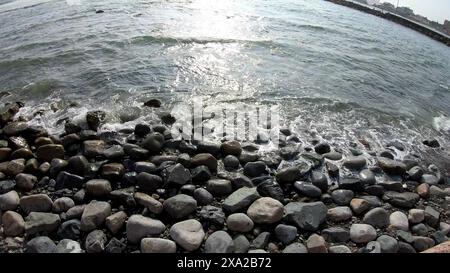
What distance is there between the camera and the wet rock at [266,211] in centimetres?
467

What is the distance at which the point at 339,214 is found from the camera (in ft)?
16.5

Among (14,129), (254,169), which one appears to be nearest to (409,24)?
(254,169)

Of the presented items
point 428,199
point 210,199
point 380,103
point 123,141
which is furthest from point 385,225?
point 380,103

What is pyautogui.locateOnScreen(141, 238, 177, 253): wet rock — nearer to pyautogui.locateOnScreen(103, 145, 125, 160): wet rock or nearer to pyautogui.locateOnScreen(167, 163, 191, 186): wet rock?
pyautogui.locateOnScreen(167, 163, 191, 186): wet rock

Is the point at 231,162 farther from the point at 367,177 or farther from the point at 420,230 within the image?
the point at 420,230

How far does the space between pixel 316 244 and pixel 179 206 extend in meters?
1.78

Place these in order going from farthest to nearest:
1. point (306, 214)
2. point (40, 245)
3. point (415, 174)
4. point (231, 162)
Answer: point (415, 174)
point (231, 162)
point (306, 214)
point (40, 245)

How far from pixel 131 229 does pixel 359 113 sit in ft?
22.2

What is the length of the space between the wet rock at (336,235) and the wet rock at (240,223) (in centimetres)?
97

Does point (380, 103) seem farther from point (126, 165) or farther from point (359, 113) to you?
point (126, 165)

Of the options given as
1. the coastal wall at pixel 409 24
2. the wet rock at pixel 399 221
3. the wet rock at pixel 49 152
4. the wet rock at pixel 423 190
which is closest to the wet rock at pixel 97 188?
the wet rock at pixel 49 152

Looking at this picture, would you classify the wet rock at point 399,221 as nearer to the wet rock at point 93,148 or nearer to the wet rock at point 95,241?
the wet rock at point 95,241

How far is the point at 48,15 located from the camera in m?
18.1

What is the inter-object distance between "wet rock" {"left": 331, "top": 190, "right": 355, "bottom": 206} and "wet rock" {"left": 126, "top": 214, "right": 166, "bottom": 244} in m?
2.61
